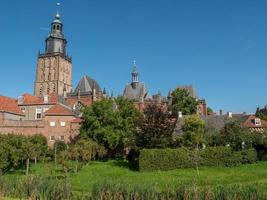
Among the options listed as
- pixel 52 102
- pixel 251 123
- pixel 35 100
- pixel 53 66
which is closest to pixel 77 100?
pixel 52 102

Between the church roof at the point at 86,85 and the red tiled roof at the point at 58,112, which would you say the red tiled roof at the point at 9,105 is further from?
the church roof at the point at 86,85

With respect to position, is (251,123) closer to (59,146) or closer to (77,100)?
(59,146)

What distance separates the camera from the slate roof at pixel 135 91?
296 feet

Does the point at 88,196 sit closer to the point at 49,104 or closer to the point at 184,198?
the point at 184,198

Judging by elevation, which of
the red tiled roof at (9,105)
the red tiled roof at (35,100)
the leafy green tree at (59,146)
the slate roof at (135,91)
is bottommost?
the leafy green tree at (59,146)

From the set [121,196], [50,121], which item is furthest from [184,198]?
[50,121]

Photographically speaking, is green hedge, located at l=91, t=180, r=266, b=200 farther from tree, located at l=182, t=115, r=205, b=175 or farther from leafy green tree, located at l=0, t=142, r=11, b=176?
tree, located at l=182, t=115, r=205, b=175

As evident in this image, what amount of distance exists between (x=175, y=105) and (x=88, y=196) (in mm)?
48688

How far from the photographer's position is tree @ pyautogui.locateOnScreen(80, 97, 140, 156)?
52.6 metres

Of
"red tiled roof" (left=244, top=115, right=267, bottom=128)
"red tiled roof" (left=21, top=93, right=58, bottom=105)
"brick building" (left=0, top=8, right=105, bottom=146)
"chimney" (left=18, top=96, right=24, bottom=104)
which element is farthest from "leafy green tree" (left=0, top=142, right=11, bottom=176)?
"red tiled roof" (left=244, top=115, right=267, bottom=128)

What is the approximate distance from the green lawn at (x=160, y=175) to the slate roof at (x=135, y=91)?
4298 centimetres

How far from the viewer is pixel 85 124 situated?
181 feet

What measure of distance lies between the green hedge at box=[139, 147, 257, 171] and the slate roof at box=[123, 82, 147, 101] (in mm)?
47133

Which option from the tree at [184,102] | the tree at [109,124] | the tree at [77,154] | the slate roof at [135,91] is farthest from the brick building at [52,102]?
the tree at [184,102]
